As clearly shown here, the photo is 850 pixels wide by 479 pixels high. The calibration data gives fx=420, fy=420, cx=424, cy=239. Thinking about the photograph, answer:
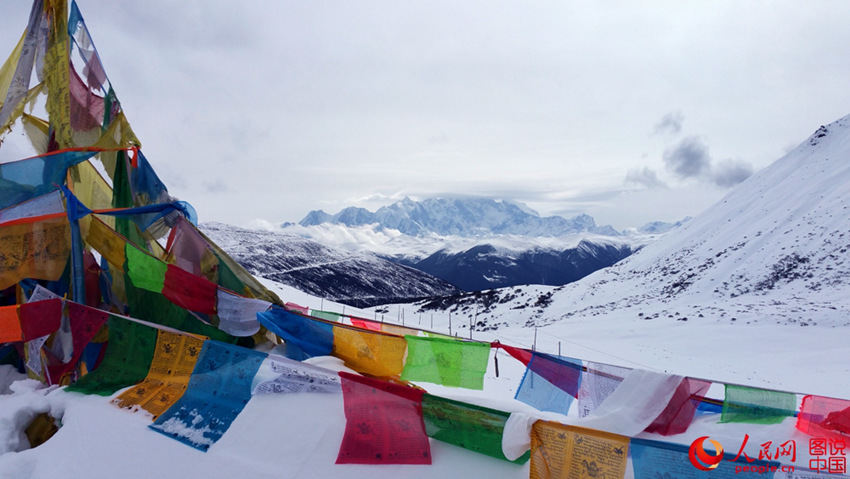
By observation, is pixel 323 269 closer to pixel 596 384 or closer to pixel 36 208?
pixel 36 208

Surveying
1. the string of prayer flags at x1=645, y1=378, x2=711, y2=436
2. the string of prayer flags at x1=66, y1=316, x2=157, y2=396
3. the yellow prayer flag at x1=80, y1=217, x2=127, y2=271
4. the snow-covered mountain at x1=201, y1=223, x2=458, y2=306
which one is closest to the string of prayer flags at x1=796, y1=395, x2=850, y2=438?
the string of prayer flags at x1=645, y1=378, x2=711, y2=436

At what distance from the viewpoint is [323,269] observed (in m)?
156

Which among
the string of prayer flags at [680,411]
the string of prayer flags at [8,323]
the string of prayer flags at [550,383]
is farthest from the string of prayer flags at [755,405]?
the string of prayer flags at [8,323]

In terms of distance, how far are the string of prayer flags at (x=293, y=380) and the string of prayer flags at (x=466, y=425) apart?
184 centimetres

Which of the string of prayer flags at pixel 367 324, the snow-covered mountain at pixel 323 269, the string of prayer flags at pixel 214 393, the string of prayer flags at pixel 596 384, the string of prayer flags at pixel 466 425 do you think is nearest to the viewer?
the string of prayer flags at pixel 466 425

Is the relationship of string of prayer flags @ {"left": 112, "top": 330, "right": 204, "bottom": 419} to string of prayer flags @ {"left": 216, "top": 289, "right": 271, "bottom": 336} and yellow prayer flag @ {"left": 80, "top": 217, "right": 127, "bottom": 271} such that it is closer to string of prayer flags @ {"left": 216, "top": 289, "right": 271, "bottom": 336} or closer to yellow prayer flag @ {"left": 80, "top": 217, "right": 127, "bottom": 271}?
string of prayer flags @ {"left": 216, "top": 289, "right": 271, "bottom": 336}

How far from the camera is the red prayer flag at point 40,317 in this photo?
698 cm

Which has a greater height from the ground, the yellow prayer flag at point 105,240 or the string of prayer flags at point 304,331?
the yellow prayer flag at point 105,240

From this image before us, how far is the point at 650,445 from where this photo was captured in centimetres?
415

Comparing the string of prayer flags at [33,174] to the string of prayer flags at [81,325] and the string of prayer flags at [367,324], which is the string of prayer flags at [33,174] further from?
the string of prayer flags at [367,324]

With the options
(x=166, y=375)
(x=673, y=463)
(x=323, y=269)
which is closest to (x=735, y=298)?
(x=673, y=463)

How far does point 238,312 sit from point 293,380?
269cm

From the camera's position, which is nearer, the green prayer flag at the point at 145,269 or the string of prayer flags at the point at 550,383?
the string of prayer flags at the point at 550,383

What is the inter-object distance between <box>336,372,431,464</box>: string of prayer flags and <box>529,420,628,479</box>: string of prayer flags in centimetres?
140
